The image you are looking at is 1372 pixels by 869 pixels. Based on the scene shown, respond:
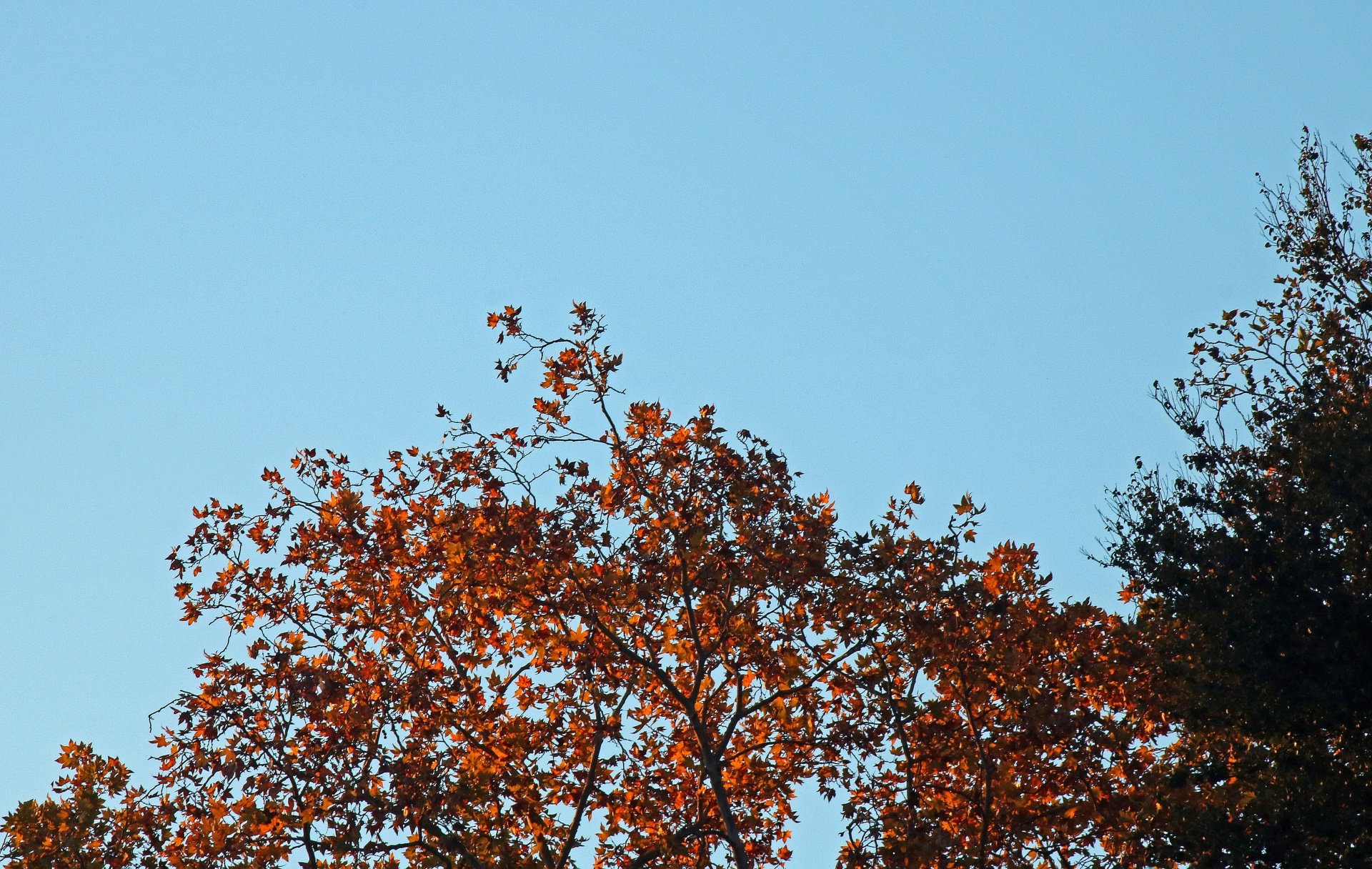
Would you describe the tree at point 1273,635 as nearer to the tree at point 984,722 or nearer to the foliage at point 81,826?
the tree at point 984,722

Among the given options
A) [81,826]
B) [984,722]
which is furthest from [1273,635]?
[81,826]

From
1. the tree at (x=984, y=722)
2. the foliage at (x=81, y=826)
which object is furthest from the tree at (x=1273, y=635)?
the foliage at (x=81, y=826)

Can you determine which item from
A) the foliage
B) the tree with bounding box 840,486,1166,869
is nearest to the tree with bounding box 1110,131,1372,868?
the tree with bounding box 840,486,1166,869

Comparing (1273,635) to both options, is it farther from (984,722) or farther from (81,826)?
(81,826)

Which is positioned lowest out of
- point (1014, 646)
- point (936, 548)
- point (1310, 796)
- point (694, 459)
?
point (1310, 796)

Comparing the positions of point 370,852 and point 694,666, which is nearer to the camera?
point 370,852

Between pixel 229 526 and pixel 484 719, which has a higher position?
pixel 229 526

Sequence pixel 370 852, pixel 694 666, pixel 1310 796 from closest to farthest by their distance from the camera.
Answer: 1. pixel 370 852
2. pixel 1310 796
3. pixel 694 666

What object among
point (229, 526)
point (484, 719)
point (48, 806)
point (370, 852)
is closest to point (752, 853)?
point (484, 719)

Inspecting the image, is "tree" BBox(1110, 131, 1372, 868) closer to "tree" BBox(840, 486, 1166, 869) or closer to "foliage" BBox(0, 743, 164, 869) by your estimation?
"tree" BBox(840, 486, 1166, 869)

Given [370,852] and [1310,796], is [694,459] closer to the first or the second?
[370,852]

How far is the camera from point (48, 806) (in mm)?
15742

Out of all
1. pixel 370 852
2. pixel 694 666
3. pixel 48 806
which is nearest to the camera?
pixel 370 852

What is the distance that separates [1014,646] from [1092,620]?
2.02 m
